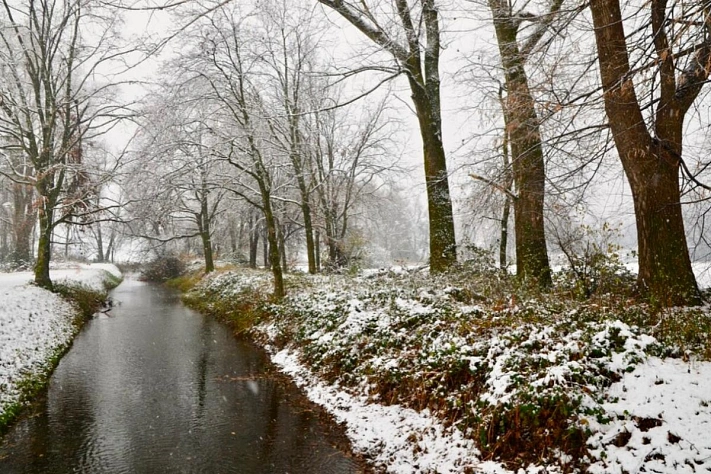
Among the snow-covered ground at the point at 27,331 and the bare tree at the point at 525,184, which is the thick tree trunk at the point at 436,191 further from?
the snow-covered ground at the point at 27,331

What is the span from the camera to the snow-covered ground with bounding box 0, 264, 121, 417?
24.8ft

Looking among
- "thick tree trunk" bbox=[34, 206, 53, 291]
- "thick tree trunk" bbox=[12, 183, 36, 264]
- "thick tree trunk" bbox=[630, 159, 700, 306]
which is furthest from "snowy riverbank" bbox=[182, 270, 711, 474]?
"thick tree trunk" bbox=[12, 183, 36, 264]

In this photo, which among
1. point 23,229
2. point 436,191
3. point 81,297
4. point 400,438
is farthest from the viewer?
point 23,229

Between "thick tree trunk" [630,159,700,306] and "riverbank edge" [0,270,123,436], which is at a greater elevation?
"thick tree trunk" [630,159,700,306]

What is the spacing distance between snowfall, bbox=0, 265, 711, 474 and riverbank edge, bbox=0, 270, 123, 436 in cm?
19

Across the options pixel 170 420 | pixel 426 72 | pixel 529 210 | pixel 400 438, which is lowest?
pixel 170 420

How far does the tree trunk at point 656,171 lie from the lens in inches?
238

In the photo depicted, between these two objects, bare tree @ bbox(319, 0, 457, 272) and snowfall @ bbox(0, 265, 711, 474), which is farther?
bare tree @ bbox(319, 0, 457, 272)

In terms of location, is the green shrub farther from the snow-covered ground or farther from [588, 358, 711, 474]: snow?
[588, 358, 711, 474]: snow

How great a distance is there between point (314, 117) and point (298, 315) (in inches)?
450

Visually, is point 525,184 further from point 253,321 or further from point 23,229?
point 23,229

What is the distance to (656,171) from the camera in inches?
246

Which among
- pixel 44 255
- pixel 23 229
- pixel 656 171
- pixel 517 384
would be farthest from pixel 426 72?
pixel 23 229

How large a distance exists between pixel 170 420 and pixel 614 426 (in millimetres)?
5829
